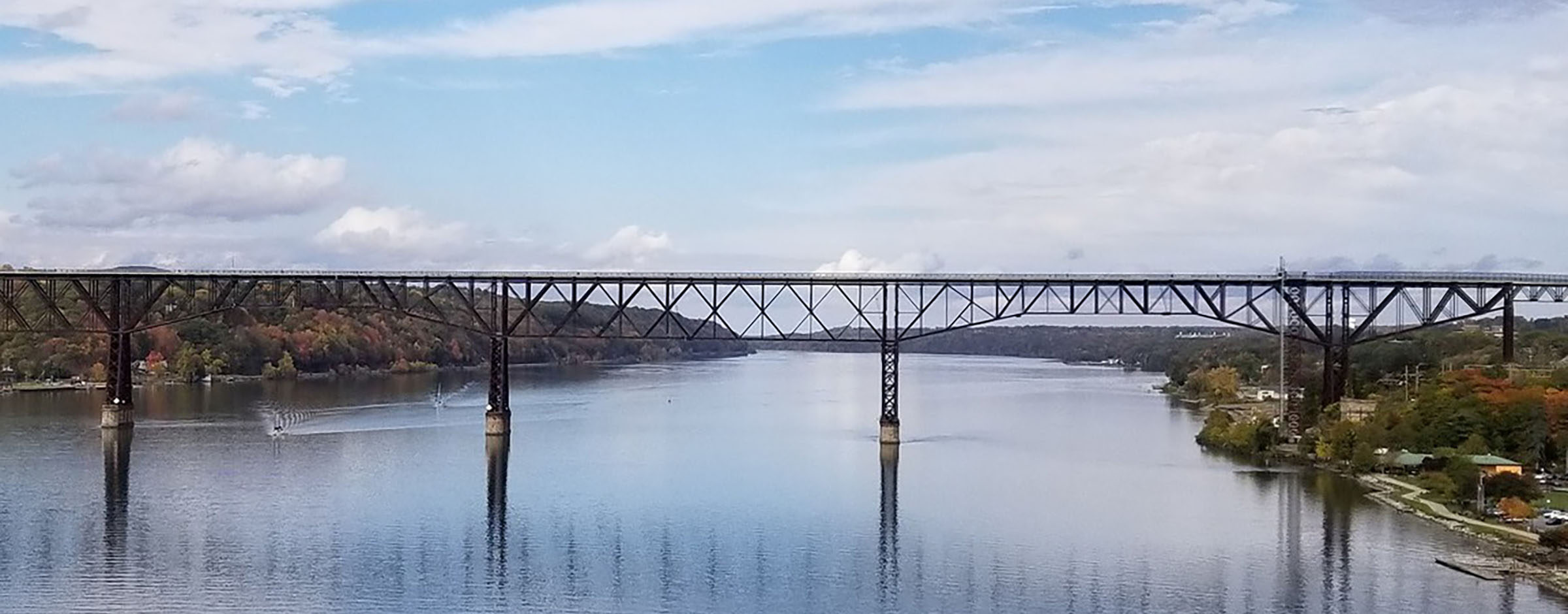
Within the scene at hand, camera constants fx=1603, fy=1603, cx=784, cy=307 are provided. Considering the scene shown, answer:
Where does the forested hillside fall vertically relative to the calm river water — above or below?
above

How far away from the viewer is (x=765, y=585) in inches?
1442

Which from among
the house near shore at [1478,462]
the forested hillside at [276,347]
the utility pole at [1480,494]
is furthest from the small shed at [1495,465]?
the forested hillside at [276,347]

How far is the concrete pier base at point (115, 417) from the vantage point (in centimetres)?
7044

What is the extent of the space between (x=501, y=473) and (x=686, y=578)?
67.7 ft

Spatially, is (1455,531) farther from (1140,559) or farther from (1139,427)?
(1139,427)

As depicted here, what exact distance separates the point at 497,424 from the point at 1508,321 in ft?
144

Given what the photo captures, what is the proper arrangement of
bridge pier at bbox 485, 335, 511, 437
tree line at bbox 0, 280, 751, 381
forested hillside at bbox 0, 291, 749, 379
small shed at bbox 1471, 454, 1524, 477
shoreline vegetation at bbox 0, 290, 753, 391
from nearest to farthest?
1. small shed at bbox 1471, 454, 1524, 477
2. bridge pier at bbox 485, 335, 511, 437
3. shoreline vegetation at bbox 0, 290, 753, 391
4. tree line at bbox 0, 280, 751, 381
5. forested hillside at bbox 0, 291, 749, 379

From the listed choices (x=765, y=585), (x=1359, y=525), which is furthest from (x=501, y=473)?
(x=1359, y=525)

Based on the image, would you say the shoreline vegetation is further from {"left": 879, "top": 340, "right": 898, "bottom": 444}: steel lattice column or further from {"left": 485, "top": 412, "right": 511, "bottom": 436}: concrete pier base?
{"left": 879, "top": 340, "right": 898, "bottom": 444}: steel lattice column

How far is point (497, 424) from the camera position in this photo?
69250 millimetres

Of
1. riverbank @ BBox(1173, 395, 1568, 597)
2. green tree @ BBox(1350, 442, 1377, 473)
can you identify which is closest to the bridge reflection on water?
riverbank @ BBox(1173, 395, 1568, 597)

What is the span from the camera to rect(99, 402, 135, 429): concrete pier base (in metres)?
70.4

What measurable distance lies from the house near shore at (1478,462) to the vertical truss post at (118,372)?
173ft

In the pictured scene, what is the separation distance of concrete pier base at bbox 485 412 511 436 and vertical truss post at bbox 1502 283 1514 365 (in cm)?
4263
